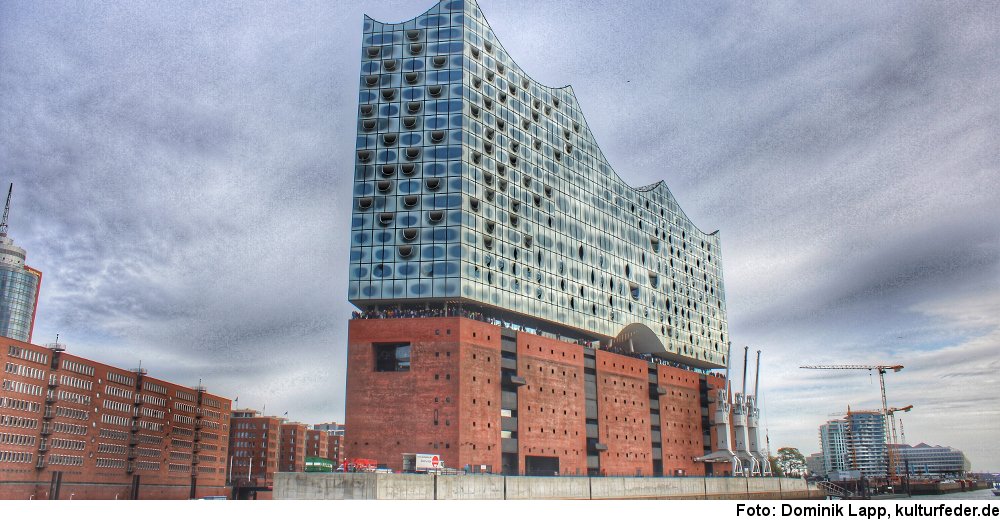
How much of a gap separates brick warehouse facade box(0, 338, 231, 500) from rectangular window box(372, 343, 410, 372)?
4675 cm

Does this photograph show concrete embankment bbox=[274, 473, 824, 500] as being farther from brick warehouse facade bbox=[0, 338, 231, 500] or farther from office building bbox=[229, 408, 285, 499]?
office building bbox=[229, 408, 285, 499]

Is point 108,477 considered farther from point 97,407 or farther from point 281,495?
point 281,495

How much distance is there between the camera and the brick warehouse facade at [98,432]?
90.2m

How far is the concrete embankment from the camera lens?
58219 millimetres

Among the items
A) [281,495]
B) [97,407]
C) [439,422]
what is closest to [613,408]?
[439,422]

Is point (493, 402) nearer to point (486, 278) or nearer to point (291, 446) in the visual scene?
point (486, 278)

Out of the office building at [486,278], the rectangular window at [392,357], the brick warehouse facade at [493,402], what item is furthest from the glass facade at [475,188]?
the rectangular window at [392,357]

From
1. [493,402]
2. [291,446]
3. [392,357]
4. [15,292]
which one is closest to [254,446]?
[291,446]

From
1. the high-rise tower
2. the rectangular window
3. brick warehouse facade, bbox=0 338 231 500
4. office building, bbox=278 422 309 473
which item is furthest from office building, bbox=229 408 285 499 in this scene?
the rectangular window

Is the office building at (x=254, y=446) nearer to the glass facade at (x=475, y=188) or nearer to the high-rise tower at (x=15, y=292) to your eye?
A: the high-rise tower at (x=15, y=292)

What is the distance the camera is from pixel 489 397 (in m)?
74.6

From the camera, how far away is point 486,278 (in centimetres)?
7906

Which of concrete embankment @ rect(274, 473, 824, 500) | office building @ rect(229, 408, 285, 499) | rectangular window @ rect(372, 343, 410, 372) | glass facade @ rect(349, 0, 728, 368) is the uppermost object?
glass facade @ rect(349, 0, 728, 368)

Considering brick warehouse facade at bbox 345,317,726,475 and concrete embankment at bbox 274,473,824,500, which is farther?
brick warehouse facade at bbox 345,317,726,475
